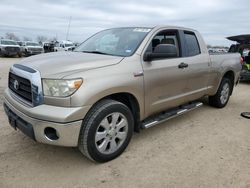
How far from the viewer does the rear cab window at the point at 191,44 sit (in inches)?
189

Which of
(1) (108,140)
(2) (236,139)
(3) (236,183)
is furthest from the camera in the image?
(2) (236,139)

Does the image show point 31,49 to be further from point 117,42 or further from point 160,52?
point 160,52

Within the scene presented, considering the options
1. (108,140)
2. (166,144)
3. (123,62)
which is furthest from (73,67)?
(166,144)

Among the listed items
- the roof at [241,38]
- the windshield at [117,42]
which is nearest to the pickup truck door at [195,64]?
the windshield at [117,42]

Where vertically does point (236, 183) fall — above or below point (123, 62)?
below

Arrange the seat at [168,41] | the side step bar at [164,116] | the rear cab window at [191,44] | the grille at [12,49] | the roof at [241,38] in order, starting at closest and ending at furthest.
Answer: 1. the side step bar at [164,116]
2. the seat at [168,41]
3. the rear cab window at [191,44]
4. the roof at [241,38]
5. the grille at [12,49]

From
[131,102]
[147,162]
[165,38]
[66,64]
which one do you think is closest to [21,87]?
[66,64]

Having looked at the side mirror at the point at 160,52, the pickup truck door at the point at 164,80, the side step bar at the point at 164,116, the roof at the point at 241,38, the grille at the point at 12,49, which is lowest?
the side step bar at the point at 164,116

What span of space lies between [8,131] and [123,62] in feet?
7.69

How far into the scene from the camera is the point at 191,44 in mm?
4969

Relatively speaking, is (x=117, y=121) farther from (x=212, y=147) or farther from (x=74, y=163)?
(x=212, y=147)

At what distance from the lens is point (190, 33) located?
506cm

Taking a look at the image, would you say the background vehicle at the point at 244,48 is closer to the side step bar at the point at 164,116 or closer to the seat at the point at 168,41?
the side step bar at the point at 164,116

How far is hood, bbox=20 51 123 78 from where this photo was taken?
9.93 ft
